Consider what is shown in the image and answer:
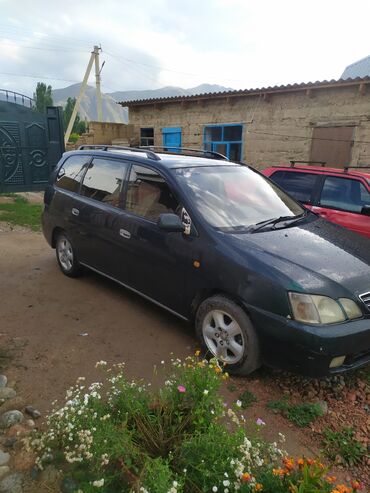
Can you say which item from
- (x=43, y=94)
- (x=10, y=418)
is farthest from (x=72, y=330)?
(x=43, y=94)

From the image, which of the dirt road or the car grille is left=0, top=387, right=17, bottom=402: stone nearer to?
the dirt road

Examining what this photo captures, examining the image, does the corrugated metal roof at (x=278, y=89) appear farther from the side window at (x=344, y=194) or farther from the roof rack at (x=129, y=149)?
the roof rack at (x=129, y=149)

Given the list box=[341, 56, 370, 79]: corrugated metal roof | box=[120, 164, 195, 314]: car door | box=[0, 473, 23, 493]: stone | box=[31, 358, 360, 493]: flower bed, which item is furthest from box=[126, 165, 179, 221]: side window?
box=[341, 56, 370, 79]: corrugated metal roof

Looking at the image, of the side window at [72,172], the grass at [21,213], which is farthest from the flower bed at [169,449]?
the grass at [21,213]

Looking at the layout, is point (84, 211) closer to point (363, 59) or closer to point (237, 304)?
point (237, 304)

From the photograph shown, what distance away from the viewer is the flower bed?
1.68 meters

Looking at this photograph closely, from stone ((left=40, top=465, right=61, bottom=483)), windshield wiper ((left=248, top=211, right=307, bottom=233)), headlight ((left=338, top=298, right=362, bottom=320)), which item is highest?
windshield wiper ((left=248, top=211, right=307, bottom=233))

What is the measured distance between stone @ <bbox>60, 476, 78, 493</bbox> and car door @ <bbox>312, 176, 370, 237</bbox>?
462 cm

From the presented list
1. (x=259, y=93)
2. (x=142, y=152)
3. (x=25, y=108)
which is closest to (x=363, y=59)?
(x=259, y=93)

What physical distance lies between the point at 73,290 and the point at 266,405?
291cm

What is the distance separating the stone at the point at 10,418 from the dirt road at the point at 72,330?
6.9 inches

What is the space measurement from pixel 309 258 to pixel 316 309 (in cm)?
50

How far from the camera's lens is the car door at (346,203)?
17.0ft

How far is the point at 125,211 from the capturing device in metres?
3.98
